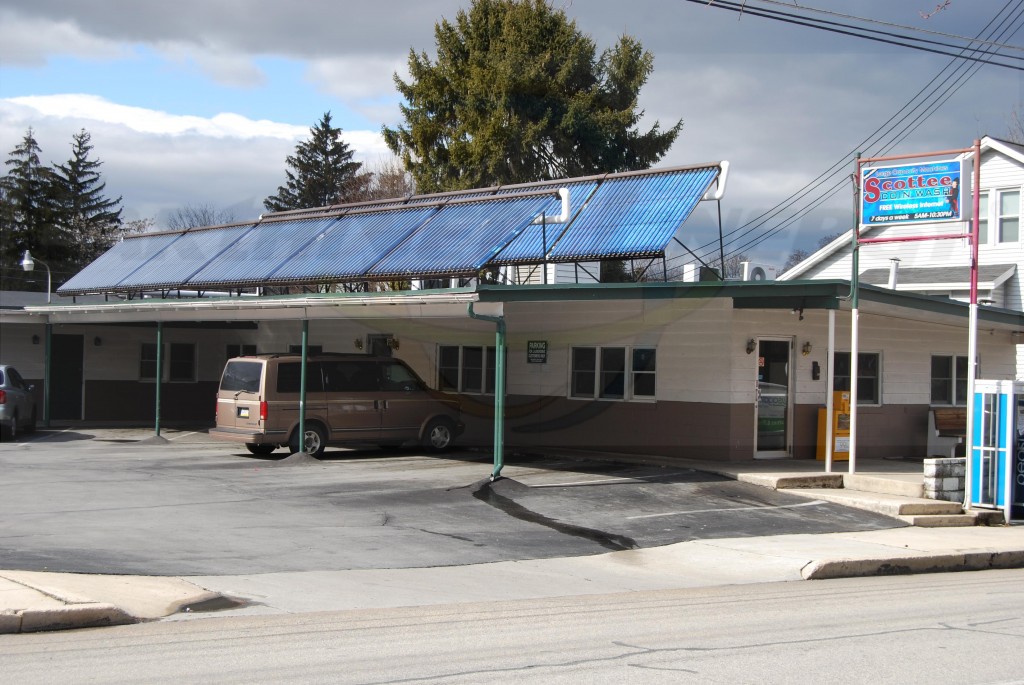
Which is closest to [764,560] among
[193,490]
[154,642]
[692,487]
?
[692,487]

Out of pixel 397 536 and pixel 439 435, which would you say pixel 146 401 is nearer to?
pixel 439 435

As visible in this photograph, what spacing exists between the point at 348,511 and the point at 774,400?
900cm

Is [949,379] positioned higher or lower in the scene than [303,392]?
higher

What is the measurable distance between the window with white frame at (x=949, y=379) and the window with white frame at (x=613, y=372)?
6.50 metres

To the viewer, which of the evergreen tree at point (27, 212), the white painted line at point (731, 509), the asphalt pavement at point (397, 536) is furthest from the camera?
the evergreen tree at point (27, 212)

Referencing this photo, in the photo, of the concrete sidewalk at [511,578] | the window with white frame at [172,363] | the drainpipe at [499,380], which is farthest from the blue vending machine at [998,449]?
the window with white frame at [172,363]

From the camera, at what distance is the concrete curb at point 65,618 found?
7652mm

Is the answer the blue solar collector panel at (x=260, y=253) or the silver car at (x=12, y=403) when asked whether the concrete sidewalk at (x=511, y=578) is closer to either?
the blue solar collector panel at (x=260, y=253)

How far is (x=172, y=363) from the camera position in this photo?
2942cm

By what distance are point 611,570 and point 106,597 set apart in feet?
16.7

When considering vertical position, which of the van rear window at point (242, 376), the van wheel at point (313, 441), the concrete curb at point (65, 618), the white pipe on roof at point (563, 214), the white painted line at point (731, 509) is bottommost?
the concrete curb at point (65, 618)

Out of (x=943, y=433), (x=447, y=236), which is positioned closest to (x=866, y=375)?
(x=943, y=433)

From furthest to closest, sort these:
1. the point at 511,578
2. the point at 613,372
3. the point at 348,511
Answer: the point at 613,372
the point at 348,511
the point at 511,578

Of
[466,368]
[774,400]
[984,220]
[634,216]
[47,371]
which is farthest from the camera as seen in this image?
[984,220]
